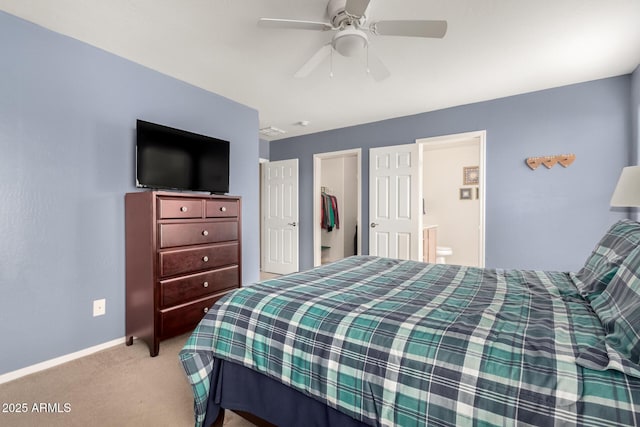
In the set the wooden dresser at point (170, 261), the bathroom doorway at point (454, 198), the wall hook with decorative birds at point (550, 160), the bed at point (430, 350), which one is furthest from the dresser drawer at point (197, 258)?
the bathroom doorway at point (454, 198)

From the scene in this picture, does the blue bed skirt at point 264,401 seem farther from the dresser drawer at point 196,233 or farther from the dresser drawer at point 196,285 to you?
the dresser drawer at point 196,233

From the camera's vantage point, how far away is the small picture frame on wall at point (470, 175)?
5230mm

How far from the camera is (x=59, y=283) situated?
6.97ft

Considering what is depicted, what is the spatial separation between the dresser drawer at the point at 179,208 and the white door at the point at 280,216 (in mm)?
2462

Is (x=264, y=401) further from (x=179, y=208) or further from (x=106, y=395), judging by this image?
(x=179, y=208)

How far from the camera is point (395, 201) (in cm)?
400

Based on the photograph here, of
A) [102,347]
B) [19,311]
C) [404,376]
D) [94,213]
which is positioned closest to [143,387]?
[102,347]

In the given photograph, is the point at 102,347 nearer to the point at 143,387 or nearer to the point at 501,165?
the point at 143,387

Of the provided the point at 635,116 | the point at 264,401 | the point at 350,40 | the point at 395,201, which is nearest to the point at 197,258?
the point at 264,401

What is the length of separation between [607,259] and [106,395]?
282 cm

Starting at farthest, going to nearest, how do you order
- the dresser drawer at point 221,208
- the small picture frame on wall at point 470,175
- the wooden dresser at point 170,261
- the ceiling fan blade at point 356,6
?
the small picture frame on wall at point 470,175 → the dresser drawer at point 221,208 → the wooden dresser at point 170,261 → the ceiling fan blade at point 356,6

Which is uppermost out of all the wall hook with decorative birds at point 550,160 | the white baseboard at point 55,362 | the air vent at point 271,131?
the air vent at point 271,131

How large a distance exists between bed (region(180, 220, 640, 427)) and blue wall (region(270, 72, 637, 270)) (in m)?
1.89

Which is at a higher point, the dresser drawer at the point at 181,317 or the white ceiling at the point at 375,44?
the white ceiling at the point at 375,44
